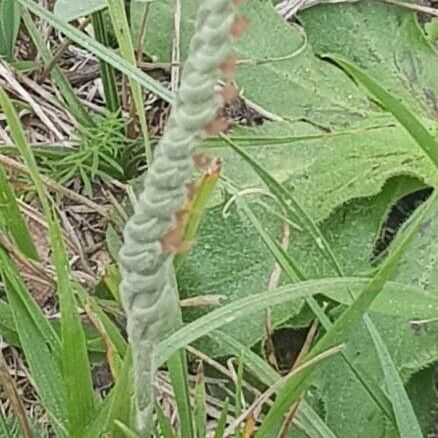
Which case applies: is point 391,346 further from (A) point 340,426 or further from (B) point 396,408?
(B) point 396,408

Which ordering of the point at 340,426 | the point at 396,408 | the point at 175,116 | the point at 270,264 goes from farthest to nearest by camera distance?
the point at 270,264, the point at 340,426, the point at 396,408, the point at 175,116

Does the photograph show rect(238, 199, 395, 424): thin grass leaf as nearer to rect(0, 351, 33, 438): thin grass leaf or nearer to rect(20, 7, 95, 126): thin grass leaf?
rect(0, 351, 33, 438): thin grass leaf

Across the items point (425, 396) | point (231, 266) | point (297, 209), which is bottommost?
point (425, 396)

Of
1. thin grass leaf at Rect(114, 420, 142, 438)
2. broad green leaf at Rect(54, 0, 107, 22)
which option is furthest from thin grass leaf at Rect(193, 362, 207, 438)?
broad green leaf at Rect(54, 0, 107, 22)

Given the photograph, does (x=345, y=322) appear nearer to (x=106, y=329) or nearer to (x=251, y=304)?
(x=251, y=304)

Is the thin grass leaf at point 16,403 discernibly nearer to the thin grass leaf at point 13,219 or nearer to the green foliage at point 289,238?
the green foliage at point 289,238

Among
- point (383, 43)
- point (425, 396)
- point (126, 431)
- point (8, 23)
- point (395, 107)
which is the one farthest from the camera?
point (383, 43)

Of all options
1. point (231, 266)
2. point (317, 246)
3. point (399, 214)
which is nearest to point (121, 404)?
point (317, 246)

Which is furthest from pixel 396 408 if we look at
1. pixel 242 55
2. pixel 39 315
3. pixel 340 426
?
pixel 242 55
